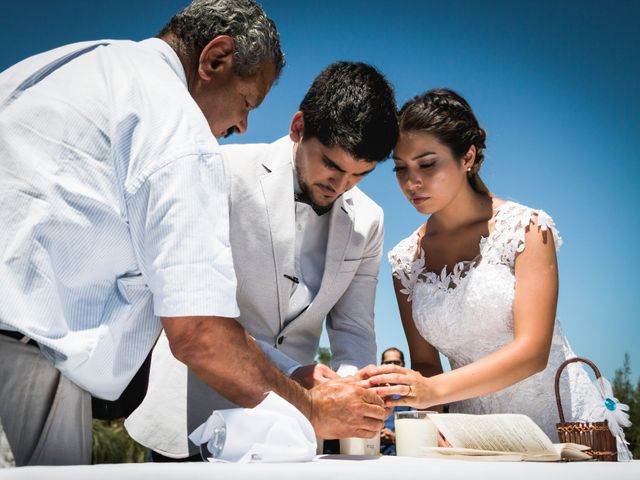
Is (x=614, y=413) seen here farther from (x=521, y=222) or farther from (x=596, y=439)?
(x=521, y=222)

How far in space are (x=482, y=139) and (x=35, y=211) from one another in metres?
2.60

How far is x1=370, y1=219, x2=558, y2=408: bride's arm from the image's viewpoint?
254 centimetres

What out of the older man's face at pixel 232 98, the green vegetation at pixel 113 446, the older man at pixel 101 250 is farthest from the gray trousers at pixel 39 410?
the green vegetation at pixel 113 446

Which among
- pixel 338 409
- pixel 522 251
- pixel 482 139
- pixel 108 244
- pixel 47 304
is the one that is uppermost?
pixel 482 139

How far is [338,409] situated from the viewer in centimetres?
198

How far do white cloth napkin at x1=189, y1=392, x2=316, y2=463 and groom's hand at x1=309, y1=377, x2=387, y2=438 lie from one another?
458 millimetres

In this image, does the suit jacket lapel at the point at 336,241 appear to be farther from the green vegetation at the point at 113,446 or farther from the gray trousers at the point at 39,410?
the green vegetation at the point at 113,446

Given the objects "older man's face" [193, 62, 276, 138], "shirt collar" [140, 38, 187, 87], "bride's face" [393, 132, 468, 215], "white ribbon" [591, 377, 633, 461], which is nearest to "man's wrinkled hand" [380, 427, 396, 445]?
"white ribbon" [591, 377, 633, 461]

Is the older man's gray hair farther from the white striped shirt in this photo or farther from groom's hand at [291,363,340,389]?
groom's hand at [291,363,340,389]

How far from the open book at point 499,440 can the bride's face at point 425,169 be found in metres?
Answer: 1.68

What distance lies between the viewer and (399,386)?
2438 mm

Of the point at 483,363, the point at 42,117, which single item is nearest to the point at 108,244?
the point at 42,117

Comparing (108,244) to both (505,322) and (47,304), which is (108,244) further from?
(505,322)

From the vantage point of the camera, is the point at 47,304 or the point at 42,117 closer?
the point at 47,304
